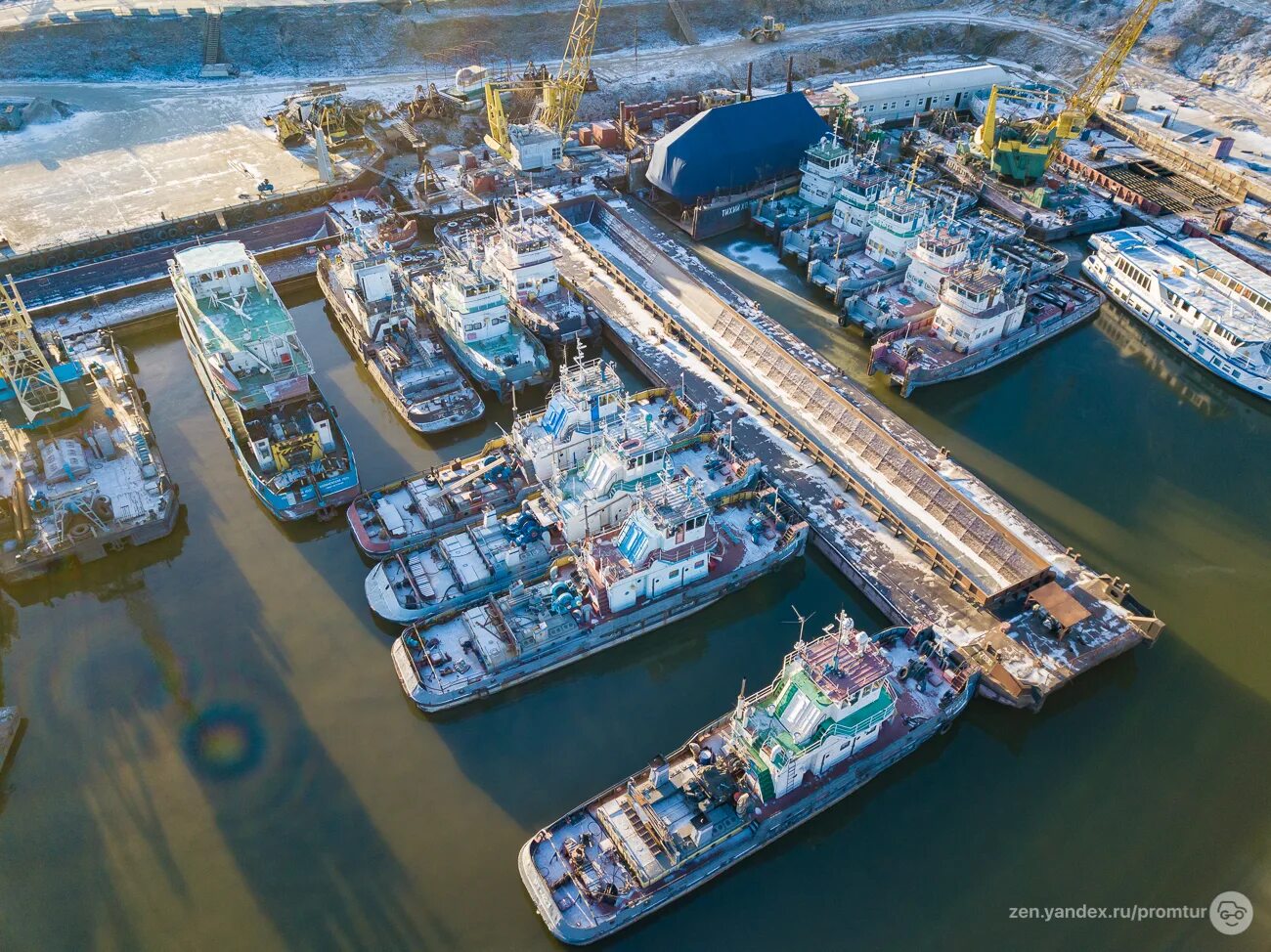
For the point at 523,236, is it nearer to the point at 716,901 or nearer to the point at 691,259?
the point at 691,259

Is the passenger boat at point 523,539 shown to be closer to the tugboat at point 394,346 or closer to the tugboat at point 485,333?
the tugboat at point 394,346

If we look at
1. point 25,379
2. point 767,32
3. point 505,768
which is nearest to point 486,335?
point 25,379

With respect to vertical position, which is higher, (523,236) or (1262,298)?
(523,236)

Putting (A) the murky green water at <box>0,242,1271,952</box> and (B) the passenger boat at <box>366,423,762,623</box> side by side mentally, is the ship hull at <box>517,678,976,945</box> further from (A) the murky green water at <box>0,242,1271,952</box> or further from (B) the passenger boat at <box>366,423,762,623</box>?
(B) the passenger boat at <box>366,423,762,623</box>

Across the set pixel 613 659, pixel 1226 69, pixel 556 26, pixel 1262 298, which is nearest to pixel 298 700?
pixel 613 659

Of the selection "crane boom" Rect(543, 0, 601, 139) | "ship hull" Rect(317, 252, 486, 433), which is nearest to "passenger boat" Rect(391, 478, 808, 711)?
"ship hull" Rect(317, 252, 486, 433)

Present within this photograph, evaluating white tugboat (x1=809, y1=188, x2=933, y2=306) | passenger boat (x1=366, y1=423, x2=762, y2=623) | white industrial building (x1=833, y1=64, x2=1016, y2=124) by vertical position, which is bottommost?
passenger boat (x1=366, y1=423, x2=762, y2=623)

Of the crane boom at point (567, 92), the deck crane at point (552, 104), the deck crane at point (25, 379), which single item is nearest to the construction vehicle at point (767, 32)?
the deck crane at point (552, 104)

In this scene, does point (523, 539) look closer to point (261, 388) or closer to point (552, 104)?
point (261, 388)
